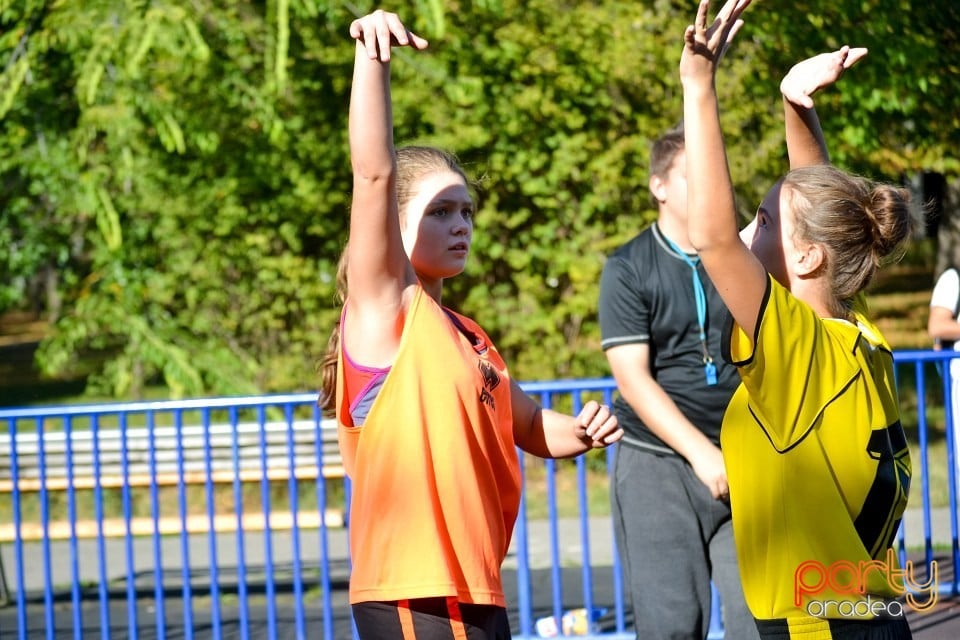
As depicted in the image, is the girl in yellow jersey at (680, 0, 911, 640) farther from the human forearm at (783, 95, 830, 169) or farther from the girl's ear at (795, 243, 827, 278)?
the human forearm at (783, 95, 830, 169)

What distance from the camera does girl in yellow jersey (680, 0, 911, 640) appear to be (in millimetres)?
2266

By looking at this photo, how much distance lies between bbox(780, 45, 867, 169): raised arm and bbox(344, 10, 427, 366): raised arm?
98 centimetres

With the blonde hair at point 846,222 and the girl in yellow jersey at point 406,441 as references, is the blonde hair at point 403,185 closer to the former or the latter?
the girl in yellow jersey at point 406,441

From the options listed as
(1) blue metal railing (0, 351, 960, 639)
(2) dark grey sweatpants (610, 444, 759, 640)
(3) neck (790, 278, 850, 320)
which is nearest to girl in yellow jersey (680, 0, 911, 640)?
(3) neck (790, 278, 850, 320)

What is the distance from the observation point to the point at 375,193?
7.43 ft

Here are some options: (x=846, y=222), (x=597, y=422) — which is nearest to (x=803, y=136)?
(x=846, y=222)

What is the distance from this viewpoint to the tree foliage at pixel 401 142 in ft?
27.9

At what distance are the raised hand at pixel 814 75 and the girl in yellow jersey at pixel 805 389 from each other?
0.82 feet

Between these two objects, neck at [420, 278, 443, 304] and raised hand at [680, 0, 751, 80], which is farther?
neck at [420, 278, 443, 304]

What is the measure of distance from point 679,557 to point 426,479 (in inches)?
57.4

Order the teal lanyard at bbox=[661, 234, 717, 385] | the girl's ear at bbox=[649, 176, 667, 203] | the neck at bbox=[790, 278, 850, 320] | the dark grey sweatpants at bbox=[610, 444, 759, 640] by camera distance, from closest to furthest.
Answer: the neck at bbox=[790, 278, 850, 320], the dark grey sweatpants at bbox=[610, 444, 759, 640], the teal lanyard at bbox=[661, 234, 717, 385], the girl's ear at bbox=[649, 176, 667, 203]

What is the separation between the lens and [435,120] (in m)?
8.67

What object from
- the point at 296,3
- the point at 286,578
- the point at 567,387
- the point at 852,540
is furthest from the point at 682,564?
the point at 296,3

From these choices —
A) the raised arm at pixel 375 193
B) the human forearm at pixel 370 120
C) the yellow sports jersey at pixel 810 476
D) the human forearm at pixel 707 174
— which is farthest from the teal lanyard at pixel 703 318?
the human forearm at pixel 370 120
